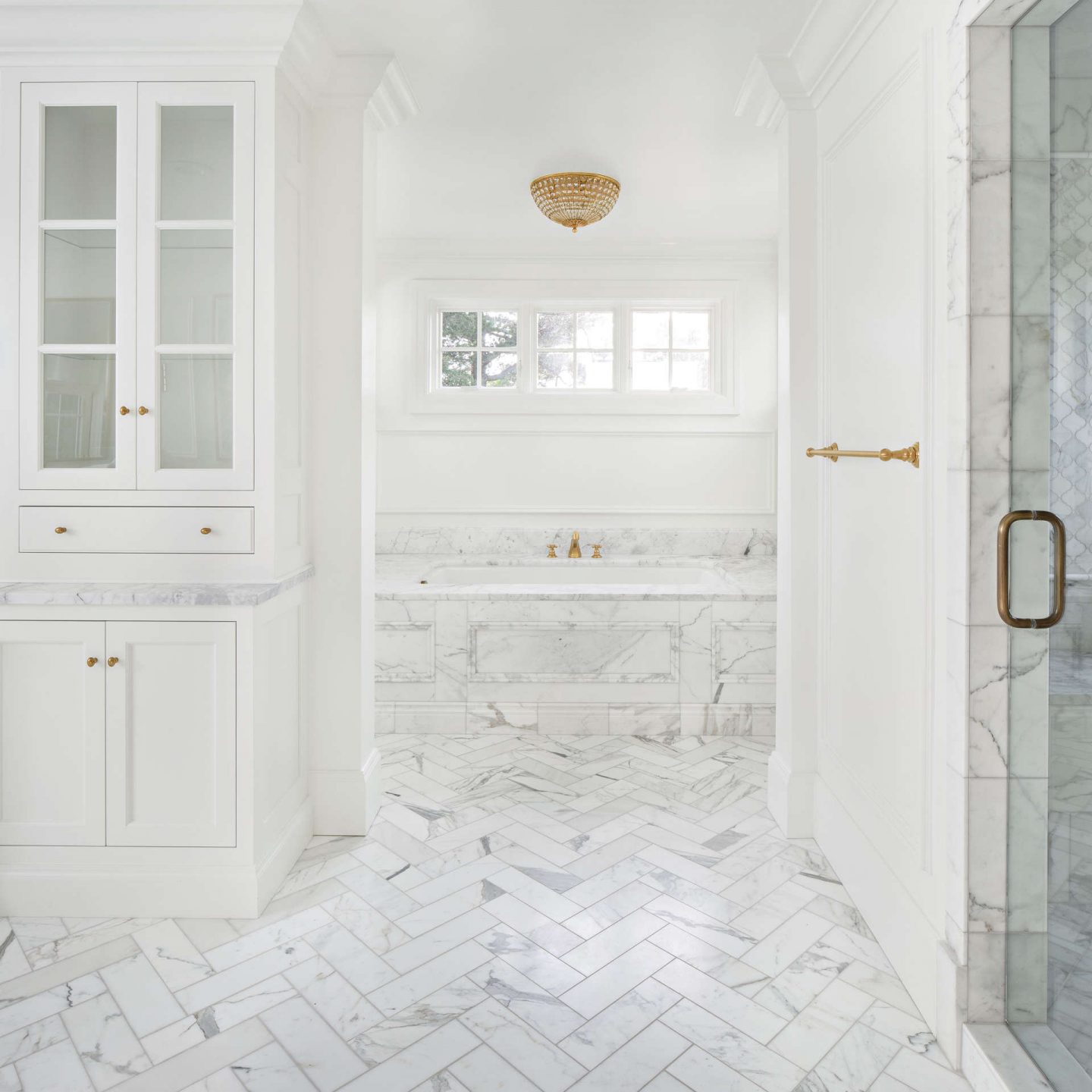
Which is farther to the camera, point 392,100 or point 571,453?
point 571,453

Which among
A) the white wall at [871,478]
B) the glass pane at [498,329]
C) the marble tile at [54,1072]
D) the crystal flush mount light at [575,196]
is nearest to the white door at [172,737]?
the marble tile at [54,1072]

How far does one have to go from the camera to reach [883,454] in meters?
1.77

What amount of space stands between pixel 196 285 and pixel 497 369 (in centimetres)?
267

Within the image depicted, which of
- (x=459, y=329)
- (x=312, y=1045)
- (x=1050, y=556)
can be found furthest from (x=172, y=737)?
(x=459, y=329)

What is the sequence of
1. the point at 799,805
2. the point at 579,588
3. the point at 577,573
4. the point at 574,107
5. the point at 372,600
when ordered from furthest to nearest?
the point at 577,573 < the point at 579,588 < the point at 574,107 < the point at 372,600 < the point at 799,805

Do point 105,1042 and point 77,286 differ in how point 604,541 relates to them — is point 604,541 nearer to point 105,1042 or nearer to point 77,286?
point 77,286

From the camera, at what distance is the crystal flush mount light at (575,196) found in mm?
3256

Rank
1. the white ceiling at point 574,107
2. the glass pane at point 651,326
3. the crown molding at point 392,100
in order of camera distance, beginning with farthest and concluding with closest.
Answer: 1. the glass pane at point 651,326
2. the crown molding at point 392,100
3. the white ceiling at point 574,107

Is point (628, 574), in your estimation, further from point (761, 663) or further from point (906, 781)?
point (906, 781)

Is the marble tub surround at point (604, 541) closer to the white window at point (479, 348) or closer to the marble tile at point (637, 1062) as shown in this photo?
the white window at point (479, 348)

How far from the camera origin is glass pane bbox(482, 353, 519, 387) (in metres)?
4.64

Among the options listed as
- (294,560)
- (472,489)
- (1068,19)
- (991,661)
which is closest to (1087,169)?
(1068,19)

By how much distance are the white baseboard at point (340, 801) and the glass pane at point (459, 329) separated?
9.45ft

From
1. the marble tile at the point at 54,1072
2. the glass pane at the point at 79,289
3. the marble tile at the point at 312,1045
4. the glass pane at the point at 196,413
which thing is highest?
the glass pane at the point at 79,289
